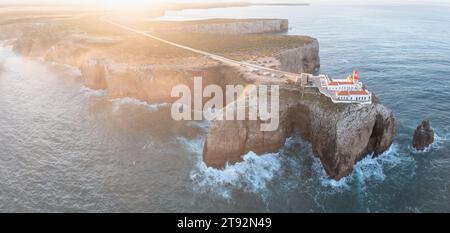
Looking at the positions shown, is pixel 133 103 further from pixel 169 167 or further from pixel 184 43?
pixel 184 43

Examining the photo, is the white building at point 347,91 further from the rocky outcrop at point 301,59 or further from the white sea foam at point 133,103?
the white sea foam at point 133,103

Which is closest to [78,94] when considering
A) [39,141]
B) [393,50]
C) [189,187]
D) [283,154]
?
[39,141]

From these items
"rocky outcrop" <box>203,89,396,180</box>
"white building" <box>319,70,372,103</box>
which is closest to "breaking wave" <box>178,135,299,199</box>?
"rocky outcrop" <box>203,89,396,180</box>

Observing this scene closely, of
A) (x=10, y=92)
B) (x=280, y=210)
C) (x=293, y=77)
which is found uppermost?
(x=293, y=77)

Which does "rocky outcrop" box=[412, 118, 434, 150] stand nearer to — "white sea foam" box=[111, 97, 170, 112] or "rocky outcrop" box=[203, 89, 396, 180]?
"rocky outcrop" box=[203, 89, 396, 180]

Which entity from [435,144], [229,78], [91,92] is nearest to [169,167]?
[229,78]
